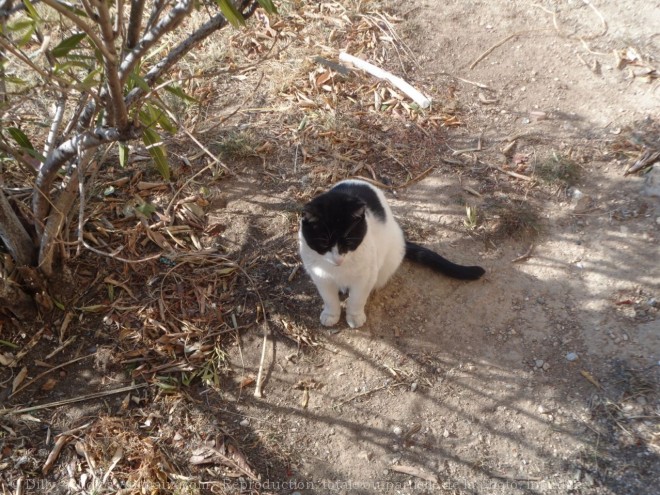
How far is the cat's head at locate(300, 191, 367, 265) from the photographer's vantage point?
2.60 m

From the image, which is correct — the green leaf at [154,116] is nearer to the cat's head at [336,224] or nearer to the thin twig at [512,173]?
the cat's head at [336,224]

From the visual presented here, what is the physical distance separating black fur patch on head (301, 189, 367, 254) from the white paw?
615 millimetres

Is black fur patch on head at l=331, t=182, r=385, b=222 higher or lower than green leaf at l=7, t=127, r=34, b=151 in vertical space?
lower

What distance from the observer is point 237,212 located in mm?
3814

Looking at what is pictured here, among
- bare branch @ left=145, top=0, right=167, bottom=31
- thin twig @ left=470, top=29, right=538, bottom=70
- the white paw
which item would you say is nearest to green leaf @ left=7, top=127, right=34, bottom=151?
bare branch @ left=145, top=0, right=167, bottom=31

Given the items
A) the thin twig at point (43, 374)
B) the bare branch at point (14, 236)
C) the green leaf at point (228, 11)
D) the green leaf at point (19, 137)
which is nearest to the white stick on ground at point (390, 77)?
the green leaf at point (228, 11)

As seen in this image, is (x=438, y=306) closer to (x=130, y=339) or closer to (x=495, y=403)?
(x=495, y=403)

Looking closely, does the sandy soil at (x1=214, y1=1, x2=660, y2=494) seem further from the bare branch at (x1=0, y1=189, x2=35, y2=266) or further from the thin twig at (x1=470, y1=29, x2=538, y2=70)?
the bare branch at (x1=0, y1=189, x2=35, y2=266)

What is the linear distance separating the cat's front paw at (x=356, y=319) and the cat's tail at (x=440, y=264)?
560mm

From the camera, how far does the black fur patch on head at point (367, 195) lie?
3.03 meters

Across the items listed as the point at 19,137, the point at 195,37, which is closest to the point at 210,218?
the point at 19,137

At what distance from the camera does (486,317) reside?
10.7ft

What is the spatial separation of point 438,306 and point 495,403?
713 millimetres

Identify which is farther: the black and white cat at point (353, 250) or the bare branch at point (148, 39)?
the black and white cat at point (353, 250)
